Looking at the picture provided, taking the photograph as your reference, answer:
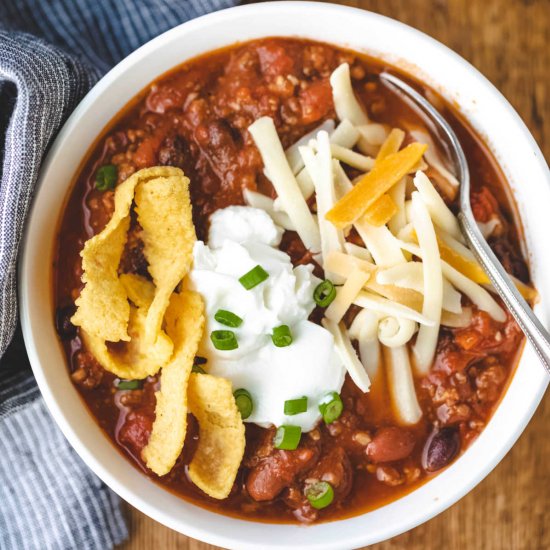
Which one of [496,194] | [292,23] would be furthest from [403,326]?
[292,23]

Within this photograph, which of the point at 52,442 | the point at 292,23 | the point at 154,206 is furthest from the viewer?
the point at 52,442

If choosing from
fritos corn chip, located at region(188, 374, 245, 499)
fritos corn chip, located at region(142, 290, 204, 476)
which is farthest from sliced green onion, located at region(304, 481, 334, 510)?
fritos corn chip, located at region(142, 290, 204, 476)

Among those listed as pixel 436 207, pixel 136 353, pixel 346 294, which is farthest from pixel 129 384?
pixel 436 207

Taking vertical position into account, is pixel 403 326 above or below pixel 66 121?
below

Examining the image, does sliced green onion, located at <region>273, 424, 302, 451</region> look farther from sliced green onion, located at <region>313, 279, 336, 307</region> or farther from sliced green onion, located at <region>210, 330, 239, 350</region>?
sliced green onion, located at <region>313, 279, 336, 307</region>

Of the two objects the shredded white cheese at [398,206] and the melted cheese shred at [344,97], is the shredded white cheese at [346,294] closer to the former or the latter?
the shredded white cheese at [398,206]

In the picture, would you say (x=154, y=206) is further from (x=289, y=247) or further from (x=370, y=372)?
(x=370, y=372)
